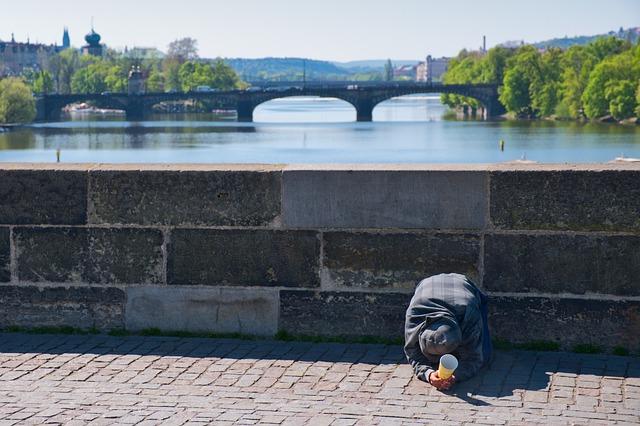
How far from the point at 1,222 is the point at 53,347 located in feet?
2.53

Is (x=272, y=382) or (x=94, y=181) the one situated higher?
(x=94, y=181)

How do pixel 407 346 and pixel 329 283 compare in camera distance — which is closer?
pixel 407 346

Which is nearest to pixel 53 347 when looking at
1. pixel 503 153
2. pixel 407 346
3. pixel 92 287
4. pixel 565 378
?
pixel 92 287

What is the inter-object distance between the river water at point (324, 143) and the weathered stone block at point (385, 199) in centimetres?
5102

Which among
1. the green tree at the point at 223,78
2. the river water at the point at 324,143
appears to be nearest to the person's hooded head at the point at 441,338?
the river water at the point at 324,143

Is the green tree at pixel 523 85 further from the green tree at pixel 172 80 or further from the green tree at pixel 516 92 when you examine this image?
the green tree at pixel 172 80

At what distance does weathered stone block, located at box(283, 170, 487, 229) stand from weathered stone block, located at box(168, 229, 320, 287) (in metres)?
0.12

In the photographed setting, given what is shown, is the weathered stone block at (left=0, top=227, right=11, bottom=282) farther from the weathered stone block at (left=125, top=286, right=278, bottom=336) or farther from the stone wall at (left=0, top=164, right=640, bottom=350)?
the weathered stone block at (left=125, top=286, right=278, bottom=336)

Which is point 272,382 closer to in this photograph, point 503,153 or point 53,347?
point 53,347

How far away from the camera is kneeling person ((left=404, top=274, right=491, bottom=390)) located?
5.16 m

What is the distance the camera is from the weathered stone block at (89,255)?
605cm

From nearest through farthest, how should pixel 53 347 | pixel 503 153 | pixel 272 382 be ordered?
pixel 272 382, pixel 53 347, pixel 503 153

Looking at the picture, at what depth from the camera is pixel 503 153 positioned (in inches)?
2771

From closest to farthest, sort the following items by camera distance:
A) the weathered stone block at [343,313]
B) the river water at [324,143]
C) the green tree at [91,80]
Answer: the weathered stone block at [343,313] < the river water at [324,143] < the green tree at [91,80]
